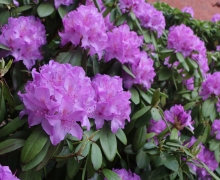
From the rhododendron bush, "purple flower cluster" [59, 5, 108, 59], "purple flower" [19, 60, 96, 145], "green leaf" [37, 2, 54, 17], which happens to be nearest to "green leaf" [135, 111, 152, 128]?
the rhododendron bush

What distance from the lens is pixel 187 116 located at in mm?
1686

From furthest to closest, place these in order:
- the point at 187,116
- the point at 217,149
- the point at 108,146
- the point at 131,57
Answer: the point at 217,149 → the point at 187,116 → the point at 131,57 → the point at 108,146

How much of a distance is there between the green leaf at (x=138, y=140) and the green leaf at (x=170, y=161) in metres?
0.10

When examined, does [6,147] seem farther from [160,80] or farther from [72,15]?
[160,80]

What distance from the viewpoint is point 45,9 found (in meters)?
1.47

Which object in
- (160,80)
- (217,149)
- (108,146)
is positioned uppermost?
(108,146)

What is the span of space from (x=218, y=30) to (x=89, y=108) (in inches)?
115

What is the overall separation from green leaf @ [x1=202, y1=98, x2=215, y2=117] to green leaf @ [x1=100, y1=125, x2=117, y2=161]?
751 millimetres

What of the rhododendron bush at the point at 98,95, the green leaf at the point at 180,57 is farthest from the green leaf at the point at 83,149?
the green leaf at the point at 180,57

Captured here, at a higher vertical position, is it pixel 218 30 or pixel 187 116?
pixel 187 116

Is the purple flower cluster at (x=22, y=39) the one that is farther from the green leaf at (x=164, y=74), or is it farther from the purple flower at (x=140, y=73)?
the green leaf at (x=164, y=74)

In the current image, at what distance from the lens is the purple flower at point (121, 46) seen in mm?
1440

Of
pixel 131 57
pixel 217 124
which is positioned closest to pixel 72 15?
pixel 131 57

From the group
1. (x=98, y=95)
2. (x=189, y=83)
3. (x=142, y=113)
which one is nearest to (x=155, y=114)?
(x=142, y=113)
